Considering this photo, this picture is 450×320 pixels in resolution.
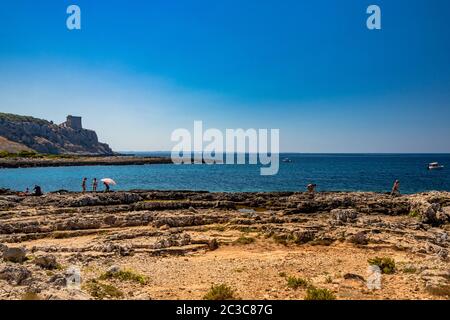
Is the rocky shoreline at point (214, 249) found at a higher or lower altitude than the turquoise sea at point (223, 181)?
higher

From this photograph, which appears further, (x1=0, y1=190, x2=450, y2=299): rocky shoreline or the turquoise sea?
the turquoise sea

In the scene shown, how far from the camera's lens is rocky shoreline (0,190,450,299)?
12.9 metres

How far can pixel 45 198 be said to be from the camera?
37.8 metres

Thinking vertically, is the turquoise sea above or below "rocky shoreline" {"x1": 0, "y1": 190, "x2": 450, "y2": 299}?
below

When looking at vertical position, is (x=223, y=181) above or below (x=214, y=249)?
below

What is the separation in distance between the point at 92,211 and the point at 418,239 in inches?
1081

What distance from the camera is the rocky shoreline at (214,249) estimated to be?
12.9m

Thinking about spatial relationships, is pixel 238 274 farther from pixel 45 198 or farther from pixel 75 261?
pixel 45 198

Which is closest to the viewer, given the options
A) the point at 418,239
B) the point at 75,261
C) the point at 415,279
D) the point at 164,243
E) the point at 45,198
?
the point at 415,279

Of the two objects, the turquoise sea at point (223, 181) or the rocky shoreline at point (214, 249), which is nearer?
the rocky shoreline at point (214, 249)

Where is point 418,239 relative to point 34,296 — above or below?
below

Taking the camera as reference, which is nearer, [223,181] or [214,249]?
[214,249]

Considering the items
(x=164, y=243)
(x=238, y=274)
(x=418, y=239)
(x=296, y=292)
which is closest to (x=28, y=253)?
(x=164, y=243)

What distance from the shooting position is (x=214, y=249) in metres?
21.8
